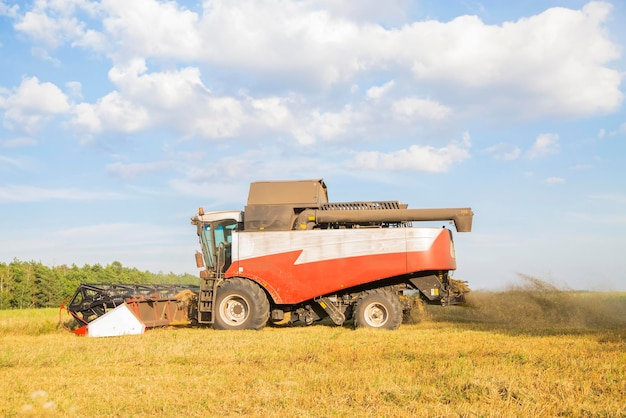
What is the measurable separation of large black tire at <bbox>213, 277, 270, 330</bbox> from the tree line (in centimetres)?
3037

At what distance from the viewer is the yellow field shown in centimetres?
590

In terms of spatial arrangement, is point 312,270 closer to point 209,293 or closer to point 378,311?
point 378,311

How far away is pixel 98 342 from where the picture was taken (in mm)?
11273

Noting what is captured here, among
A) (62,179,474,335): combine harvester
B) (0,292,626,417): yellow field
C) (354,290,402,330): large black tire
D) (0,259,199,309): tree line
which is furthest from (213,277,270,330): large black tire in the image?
(0,259,199,309): tree line

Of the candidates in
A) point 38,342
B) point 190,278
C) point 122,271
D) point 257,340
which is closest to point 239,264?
point 257,340

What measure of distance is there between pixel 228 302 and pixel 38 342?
163 inches

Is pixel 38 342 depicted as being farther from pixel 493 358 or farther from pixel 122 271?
pixel 122 271

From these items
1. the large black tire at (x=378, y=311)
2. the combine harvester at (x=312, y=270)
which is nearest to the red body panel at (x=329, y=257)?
the combine harvester at (x=312, y=270)

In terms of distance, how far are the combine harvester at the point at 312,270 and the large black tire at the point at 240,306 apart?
0.08 ft

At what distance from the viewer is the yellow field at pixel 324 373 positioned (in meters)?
5.90

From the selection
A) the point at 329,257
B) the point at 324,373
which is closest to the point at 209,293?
the point at 329,257

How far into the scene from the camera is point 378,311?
13.2 meters

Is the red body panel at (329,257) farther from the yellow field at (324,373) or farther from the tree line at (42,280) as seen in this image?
the tree line at (42,280)

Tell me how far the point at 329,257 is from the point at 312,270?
0.50m
